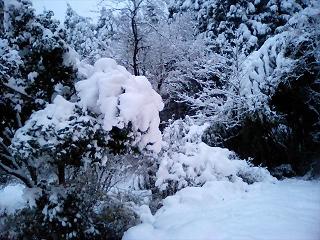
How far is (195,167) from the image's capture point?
691cm

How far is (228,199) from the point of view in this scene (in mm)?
5770

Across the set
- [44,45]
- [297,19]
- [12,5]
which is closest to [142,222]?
[44,45]

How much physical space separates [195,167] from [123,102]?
3.13 m

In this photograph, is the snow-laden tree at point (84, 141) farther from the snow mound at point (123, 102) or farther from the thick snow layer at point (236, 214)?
the thick snow layer at point (236, 214)

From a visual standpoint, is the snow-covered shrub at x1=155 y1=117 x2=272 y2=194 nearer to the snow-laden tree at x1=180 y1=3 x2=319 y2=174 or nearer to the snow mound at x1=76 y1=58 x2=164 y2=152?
the snow-laden tree at x1=180 y1=3 x2=319 y2=174

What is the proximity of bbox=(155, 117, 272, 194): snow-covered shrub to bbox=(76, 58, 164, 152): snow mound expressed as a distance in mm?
2140

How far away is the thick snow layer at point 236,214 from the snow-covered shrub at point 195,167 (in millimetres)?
429

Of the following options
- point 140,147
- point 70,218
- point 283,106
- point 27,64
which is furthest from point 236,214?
point 283,106

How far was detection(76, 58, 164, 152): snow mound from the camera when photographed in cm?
416

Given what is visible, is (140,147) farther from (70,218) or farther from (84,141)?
(70,218)

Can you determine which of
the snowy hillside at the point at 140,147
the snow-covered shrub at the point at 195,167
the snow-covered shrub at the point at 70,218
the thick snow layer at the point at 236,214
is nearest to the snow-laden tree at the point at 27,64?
the snowy hillside at the point at 140,147

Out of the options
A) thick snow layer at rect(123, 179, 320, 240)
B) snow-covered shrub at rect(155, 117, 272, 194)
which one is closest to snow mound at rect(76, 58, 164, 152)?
thick snow layer at rect(123, 179, 320, 240)

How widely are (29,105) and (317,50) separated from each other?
256 inches

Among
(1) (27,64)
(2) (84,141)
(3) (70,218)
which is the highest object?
(1) (27,64)
